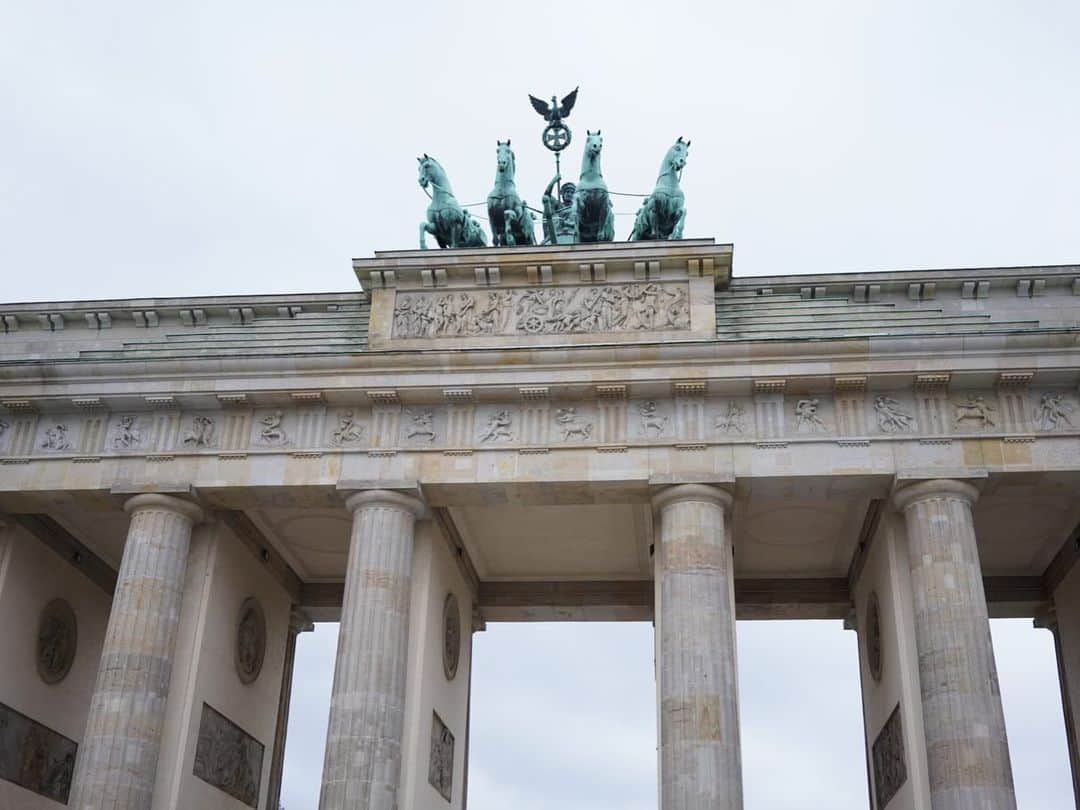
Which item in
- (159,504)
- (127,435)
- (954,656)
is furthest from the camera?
(127,435)

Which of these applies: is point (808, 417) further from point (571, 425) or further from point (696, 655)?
point (696, 655)

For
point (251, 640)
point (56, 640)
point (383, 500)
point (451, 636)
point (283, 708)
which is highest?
point (383, 500)

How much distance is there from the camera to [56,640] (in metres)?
23.7

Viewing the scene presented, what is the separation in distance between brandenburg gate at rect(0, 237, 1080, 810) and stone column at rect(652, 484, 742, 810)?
49 millimetres

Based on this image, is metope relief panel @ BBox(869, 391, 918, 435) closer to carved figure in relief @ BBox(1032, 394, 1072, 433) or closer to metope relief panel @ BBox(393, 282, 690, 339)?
carved figure in relief @ BBox(1032, 394, 1072, 433)

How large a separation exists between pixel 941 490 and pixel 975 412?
63.0 inches

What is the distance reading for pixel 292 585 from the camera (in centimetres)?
2669

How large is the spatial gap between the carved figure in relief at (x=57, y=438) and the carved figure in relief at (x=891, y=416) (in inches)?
582

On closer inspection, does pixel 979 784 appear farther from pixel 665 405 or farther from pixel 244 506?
pixel 244 506

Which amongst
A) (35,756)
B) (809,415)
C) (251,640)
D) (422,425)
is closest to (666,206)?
(809,415)

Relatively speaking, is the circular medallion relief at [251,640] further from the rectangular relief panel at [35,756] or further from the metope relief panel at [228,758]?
the rectangular relief panel at [35,756]

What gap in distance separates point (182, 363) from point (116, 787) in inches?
291

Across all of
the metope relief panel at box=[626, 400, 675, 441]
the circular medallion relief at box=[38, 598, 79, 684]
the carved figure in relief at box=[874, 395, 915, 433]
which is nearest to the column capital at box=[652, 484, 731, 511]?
the metope relief panel at box=[626, 400, 675, 441]

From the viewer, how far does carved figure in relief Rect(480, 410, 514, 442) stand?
68.0 feet
